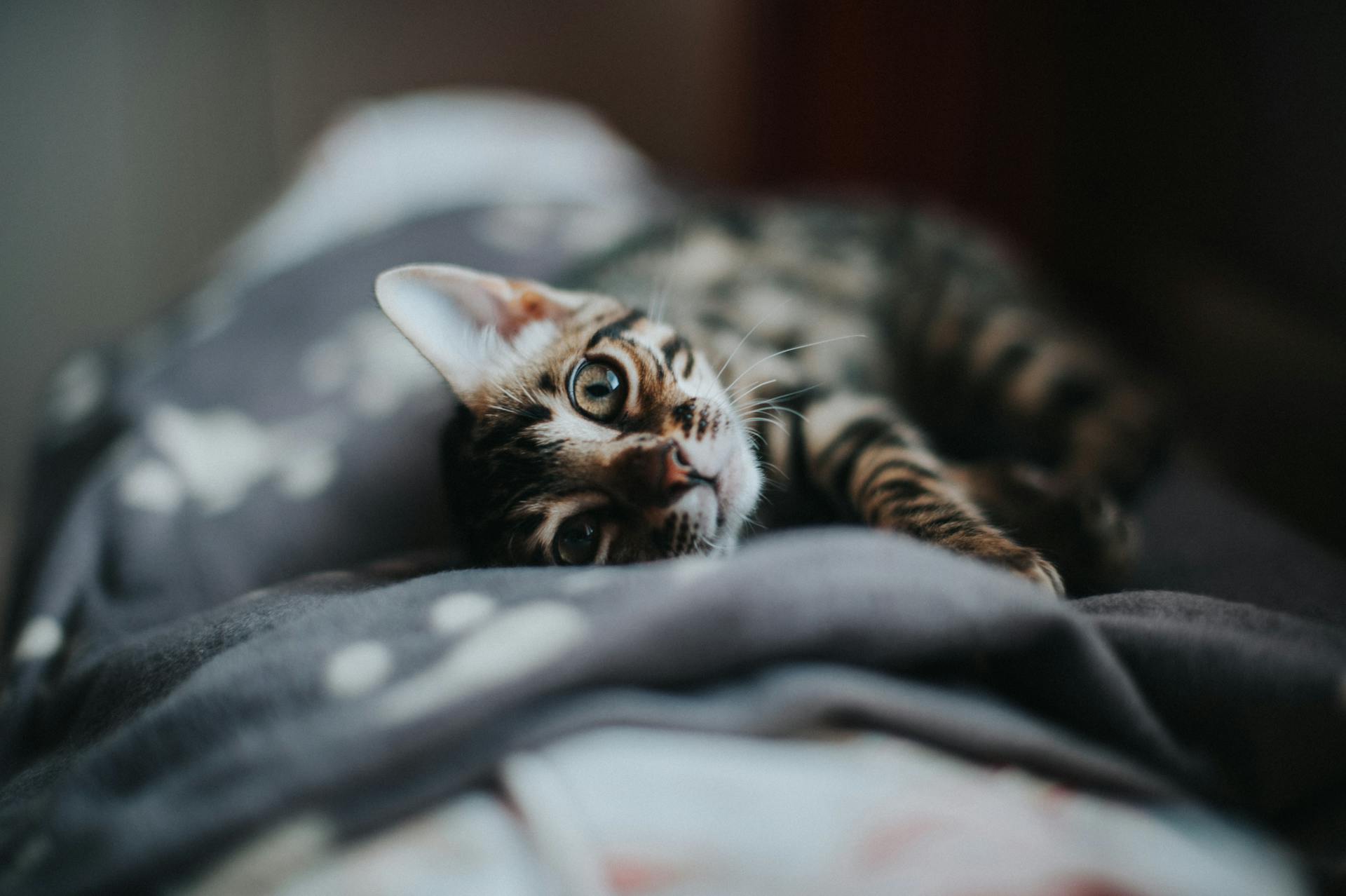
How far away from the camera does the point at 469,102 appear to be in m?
2.19

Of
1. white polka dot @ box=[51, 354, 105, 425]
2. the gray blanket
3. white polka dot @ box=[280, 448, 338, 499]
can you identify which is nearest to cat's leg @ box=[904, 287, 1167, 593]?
the gray blanket

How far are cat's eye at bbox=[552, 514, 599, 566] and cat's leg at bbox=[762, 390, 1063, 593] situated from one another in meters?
0.28

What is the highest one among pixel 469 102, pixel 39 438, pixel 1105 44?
pixel 1105 44

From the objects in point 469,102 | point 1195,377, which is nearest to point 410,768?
point 1195,377

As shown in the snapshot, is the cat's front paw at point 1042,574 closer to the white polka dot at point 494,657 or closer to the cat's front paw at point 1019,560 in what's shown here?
the cat's front paw at point 1019,560

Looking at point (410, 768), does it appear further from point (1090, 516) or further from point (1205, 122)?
point (1205, 122)

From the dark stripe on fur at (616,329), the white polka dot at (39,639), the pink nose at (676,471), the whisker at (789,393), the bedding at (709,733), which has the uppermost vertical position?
the dark stripe on fur at (616,329)

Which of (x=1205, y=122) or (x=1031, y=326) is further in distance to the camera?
(x=1205, y=122)

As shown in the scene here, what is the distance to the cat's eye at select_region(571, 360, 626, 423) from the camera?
31.6 inches

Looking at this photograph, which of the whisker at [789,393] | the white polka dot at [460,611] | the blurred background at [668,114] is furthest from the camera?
the blurred background at [668,114]

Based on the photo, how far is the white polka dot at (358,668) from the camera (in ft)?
1.69

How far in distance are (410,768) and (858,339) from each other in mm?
1002

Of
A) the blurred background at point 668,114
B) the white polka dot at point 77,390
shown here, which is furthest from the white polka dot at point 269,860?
the blurred background at point 668,114

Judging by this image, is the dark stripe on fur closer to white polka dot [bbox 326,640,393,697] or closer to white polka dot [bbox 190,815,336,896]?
white polka dot [bbox 326,640,393,697]
